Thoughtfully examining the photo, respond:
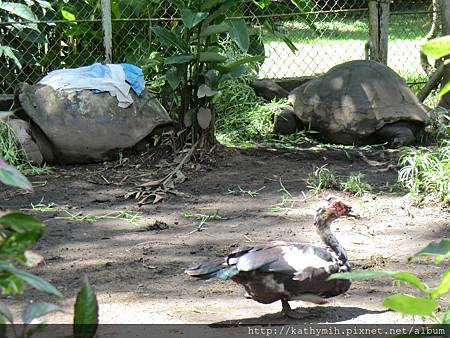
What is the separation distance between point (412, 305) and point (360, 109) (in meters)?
5.77

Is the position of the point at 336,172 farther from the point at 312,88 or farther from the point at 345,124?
the point at 312,88

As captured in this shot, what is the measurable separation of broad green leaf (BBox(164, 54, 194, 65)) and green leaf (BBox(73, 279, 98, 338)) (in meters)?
4.72

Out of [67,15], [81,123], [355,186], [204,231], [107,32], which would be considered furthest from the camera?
[67,15]

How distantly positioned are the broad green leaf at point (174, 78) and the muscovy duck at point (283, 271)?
2879mm

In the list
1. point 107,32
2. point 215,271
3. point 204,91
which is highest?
point 107,32

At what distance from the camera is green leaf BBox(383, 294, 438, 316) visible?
116 centimetres

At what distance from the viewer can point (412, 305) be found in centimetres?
119

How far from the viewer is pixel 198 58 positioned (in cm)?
588

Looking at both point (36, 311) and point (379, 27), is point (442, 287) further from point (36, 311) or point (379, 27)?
point (379, 27)

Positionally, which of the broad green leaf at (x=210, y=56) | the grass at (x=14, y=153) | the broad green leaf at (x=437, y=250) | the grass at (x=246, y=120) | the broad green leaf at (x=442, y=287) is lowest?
the grass at (x=14, y=153)

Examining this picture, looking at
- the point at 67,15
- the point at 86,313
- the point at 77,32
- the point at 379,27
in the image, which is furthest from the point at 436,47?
the point at 379,27

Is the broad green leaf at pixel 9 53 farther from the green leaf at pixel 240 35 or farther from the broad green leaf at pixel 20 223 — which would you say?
the broad green leaf at pixel 20 223

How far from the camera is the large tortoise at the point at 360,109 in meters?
6.80

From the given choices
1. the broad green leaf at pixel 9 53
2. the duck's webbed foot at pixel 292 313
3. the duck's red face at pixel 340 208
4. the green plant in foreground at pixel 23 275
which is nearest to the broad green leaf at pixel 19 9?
the broad green leaf at pixel 9 53
